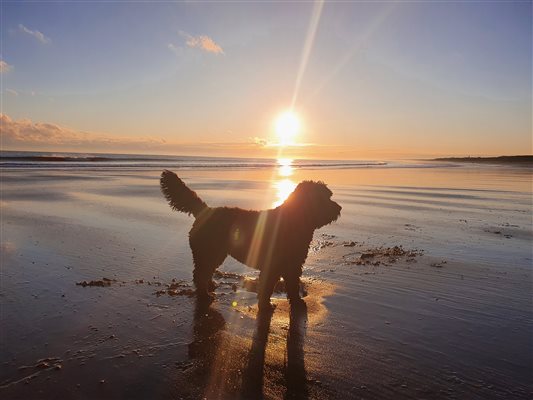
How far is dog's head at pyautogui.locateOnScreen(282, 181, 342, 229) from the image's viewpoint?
5.90 metres

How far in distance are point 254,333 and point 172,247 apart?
4.23 m

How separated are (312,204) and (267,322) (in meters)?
1.94

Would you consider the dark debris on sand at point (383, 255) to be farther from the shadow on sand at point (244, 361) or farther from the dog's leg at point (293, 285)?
the shadow on sand at point (244, 361)

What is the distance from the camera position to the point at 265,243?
5809mm

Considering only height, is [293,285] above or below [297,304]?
above

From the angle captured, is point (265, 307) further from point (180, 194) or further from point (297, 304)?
point (180, 194)

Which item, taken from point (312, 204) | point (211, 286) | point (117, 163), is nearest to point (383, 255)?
point (312, 204)

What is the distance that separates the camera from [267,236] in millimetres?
5820

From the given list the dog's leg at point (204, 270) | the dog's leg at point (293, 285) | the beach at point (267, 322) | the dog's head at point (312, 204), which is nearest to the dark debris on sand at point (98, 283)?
the beach at point (267, 322)

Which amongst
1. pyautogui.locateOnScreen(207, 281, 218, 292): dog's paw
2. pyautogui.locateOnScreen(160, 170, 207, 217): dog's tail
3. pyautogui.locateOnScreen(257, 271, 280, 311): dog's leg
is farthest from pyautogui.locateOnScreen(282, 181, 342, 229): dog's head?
pyautogui.locateOnScreen(207, 281, 218, 292): dog's paw

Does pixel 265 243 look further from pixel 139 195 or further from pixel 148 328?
pixel 139 195

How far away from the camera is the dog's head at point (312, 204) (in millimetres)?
5898

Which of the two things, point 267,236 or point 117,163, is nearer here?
point 267,236

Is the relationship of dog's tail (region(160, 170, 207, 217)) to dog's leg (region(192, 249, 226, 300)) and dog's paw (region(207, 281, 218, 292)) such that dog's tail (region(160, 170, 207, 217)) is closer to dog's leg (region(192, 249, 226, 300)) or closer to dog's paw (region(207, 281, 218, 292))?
dog's leg (region(192, 249, 226, 300))
